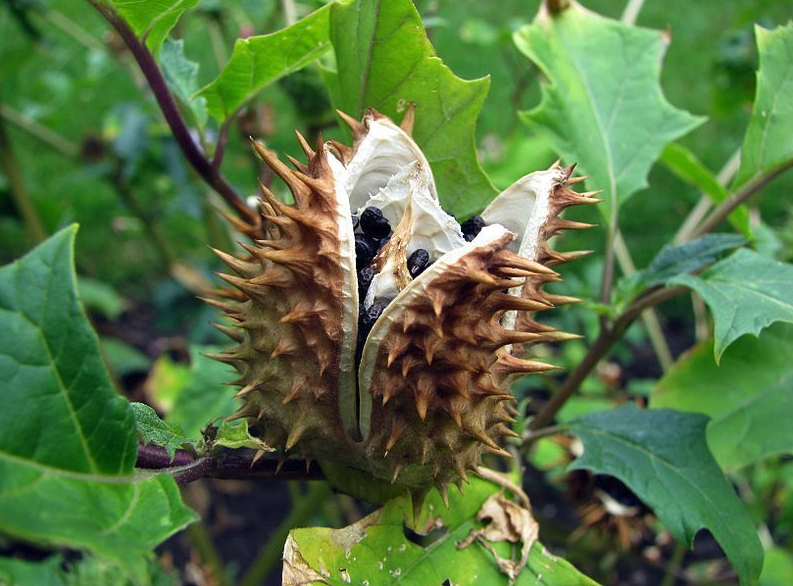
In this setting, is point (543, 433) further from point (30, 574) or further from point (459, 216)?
point (30, 574)

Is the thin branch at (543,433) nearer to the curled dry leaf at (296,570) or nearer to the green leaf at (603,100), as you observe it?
the green leaf at (603,100)

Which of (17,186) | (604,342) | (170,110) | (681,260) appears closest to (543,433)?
(604,342)

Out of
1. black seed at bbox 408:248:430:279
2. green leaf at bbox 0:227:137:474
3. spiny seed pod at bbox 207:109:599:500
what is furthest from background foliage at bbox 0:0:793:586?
black seed at bbox 408:248:430:279

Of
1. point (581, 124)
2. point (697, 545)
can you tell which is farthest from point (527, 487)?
point (581, 124)

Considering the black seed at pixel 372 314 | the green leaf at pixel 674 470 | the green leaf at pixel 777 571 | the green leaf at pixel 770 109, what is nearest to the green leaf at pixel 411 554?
the green leaf at pixel 674 470

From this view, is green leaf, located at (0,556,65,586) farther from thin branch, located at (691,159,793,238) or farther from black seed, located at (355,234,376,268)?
thin branch, located at (691,159,793,238)

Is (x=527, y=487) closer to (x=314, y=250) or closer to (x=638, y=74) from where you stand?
(x=638, y=74)
